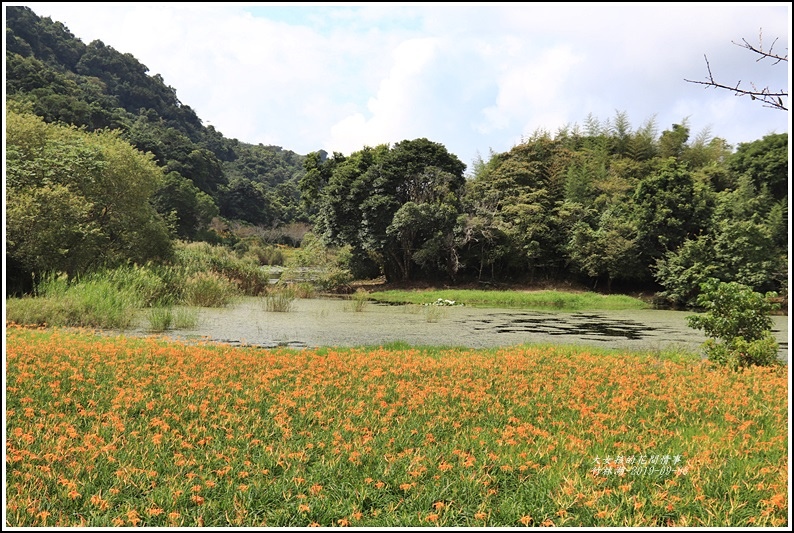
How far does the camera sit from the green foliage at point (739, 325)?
972 cm

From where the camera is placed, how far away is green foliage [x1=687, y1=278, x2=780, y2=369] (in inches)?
383

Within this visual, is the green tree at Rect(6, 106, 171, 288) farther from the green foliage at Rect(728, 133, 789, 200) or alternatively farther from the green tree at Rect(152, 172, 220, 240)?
the green foliage at Rect(728, 133, 789, 200)

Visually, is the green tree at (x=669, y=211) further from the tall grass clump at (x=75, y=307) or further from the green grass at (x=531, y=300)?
the tall grass clump at (x=75, y=307)

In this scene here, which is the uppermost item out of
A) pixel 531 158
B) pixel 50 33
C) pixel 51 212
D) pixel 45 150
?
pixel 50 33

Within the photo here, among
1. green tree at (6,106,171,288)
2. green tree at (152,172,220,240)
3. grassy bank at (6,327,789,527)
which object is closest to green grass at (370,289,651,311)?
green tree at (6,106,171,288)

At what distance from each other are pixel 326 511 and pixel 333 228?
32652 mm

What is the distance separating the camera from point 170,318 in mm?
13391

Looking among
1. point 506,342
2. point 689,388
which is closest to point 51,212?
point 506,342

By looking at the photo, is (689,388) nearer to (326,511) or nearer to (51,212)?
(326,511)

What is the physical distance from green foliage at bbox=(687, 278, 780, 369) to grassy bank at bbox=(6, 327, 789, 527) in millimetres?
1339

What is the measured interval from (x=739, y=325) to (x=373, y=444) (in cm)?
827

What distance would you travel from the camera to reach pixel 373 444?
15.8 ft

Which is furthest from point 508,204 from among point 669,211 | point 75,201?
point 75,201

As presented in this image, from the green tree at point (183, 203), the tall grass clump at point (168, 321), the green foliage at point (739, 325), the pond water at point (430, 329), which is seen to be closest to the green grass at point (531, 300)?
the pond water at point (430, 329)
